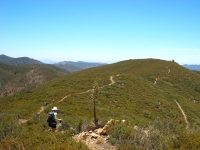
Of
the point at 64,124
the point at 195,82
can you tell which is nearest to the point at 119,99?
the point at 64,124

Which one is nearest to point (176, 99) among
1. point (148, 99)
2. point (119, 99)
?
point (148, 99)

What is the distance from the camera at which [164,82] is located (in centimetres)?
5281

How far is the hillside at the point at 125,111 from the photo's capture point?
862 cm

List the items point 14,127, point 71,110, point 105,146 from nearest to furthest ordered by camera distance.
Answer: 1. point 105,146
2. point 14,127
3. point 71,110

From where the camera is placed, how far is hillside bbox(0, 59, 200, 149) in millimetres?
8625

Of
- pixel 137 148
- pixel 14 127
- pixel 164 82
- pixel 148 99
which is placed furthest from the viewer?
pixel 164 82

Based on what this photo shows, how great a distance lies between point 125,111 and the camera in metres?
27.0

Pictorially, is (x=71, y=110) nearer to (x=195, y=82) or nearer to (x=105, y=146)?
(x=105, y=146)

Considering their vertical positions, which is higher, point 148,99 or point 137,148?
point 137,148

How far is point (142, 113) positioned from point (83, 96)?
10812 mm

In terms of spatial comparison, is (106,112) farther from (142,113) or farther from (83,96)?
(83,96)

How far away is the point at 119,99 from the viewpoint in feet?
108

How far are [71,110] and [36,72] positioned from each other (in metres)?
159

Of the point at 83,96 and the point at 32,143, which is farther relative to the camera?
the point at 83,96
